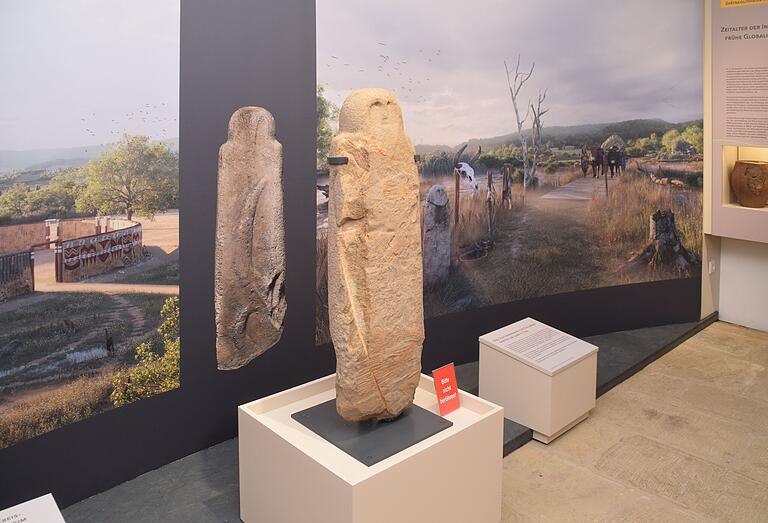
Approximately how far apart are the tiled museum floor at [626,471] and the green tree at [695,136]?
6.93 ft

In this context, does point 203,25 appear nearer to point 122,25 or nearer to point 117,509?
point 122,25

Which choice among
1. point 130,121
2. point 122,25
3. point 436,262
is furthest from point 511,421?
point 122,25

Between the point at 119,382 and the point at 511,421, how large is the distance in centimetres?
225

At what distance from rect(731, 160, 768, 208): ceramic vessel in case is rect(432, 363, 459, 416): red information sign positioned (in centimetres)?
397

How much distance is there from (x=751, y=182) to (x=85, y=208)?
516 centimetres

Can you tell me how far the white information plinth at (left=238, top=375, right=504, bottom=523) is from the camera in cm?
254

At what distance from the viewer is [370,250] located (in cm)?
266

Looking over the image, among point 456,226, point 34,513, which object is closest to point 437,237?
point 456,226

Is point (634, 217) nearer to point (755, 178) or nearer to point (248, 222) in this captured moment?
point (755, 178)

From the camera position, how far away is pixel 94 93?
10.1 feet

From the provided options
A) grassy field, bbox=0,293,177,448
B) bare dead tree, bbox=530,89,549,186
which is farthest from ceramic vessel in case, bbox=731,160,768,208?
grassy field, bbox=0,293,177,448

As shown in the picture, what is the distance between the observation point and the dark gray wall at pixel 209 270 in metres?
3.23

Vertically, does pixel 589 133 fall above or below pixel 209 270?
above

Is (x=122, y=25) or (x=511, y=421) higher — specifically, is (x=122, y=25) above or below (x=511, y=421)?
above
